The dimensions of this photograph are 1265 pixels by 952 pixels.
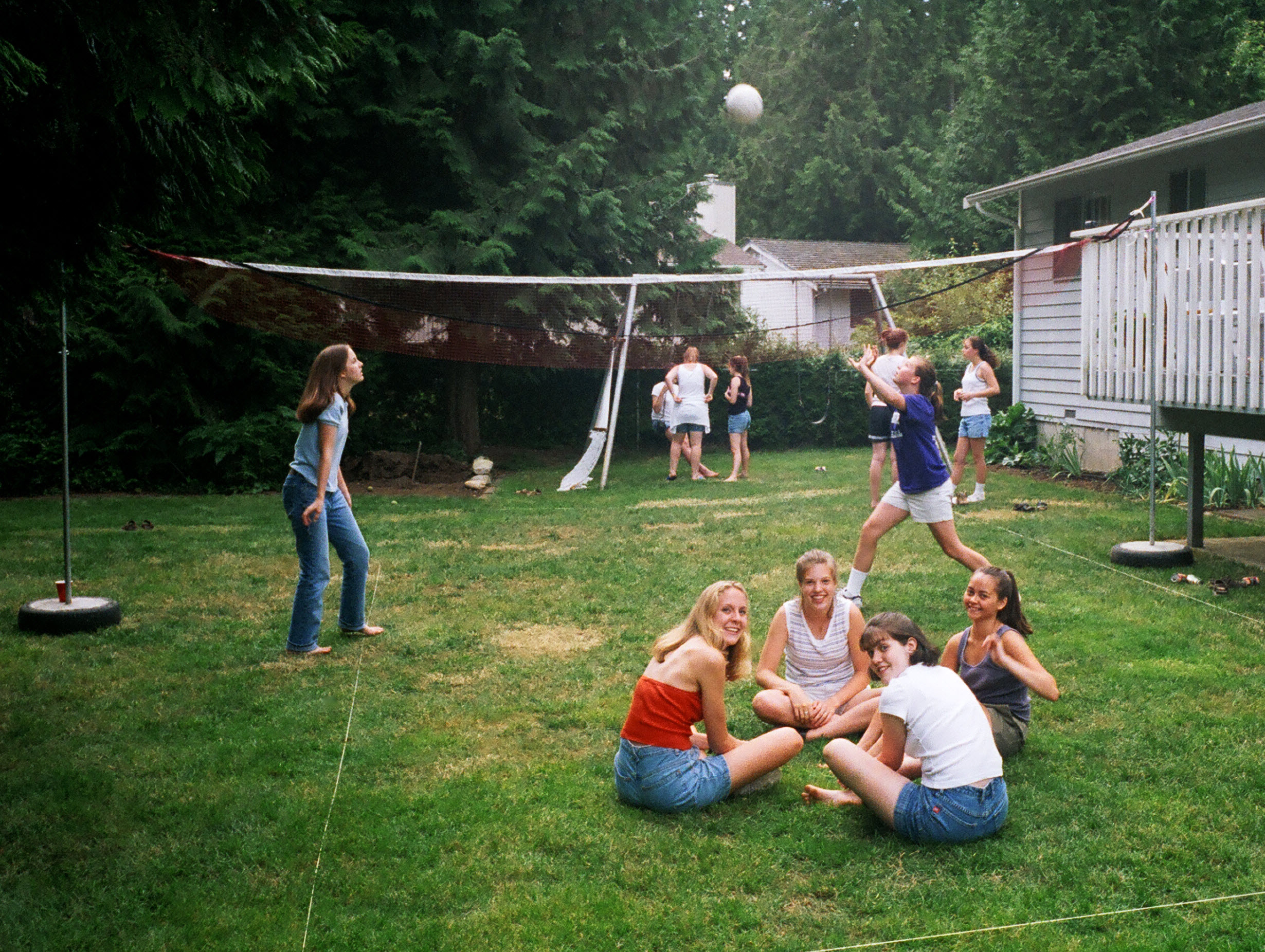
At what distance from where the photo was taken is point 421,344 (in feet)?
46.2

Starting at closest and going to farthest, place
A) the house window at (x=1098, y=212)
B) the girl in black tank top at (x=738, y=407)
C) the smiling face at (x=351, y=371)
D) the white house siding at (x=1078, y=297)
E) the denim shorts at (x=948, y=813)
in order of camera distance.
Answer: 1. the denim shorts at (x=948, y=813)
2. the smiling face at (x=351, y=371)
3. the white house siding at (x=1078, y=297)
4. the girl in black tank top at (x=738, y=407)
5. the house window at (x=1098, y=212)

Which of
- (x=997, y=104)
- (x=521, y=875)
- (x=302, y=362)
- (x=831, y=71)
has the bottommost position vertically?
(x=521, y=875)

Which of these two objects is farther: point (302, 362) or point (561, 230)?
point (561, 230)

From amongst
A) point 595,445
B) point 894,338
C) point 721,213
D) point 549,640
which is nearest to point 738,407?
point 595,445

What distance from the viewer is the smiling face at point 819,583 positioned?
526 cm

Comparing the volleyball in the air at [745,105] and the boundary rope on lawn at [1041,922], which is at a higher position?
the volleyball in the air at [745,105]

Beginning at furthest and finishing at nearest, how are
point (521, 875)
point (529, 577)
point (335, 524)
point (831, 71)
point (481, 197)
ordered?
point (831, 71) < point (481, 197) < point (529, 577) < point (335, 524) < point (521, 875)

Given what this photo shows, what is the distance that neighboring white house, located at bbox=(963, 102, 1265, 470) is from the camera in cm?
816

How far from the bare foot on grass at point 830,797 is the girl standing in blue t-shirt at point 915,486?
9.02 feet

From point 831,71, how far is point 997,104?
17869 mm

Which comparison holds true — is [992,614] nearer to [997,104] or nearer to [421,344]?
[421,344]

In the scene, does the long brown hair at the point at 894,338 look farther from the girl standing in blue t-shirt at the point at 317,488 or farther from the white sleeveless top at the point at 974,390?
the girl standing in blue t-shirt at the point at 317,488

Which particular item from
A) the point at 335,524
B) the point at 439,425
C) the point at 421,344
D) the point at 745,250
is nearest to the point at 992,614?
the point at 335,524

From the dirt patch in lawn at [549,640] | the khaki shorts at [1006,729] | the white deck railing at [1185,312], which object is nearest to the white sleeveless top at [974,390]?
→ the white deck railing at [1185,312]
